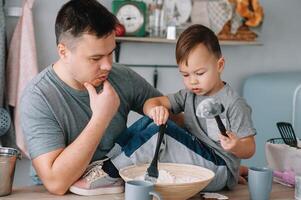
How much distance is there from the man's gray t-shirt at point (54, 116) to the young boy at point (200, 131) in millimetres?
125

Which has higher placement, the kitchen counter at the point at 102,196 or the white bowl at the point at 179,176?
the white bowl at the point at 179,176

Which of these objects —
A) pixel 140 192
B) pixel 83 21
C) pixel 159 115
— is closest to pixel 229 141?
pixel 159 115

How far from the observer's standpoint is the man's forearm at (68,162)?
155 centimetres

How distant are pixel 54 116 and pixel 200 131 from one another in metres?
0.47

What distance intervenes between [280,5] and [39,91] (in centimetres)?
286

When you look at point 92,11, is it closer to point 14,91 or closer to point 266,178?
point 266,178

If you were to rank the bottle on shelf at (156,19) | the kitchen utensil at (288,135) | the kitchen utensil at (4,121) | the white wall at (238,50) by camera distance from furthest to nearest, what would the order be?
the bottle on shelf at (156,19) → the white wall at (238,50) → the kitchen utensil at (4,121) → the kitchen utensil at (288,135)

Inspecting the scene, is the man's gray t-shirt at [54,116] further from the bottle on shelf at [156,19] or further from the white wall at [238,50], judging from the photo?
the bottle on shelf at [156,19]

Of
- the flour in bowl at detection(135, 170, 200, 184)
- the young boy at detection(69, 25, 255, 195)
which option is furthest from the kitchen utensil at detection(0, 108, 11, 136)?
the flour in bowl at detection(135, 170, 200, 184)

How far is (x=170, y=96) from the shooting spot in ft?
6.15

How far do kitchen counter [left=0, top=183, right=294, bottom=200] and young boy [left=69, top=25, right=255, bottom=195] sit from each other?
0.14 ft

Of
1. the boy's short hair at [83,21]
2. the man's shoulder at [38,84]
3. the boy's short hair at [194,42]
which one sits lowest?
the man's shoulder at [38,84]

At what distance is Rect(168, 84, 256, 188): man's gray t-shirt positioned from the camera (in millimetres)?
1632

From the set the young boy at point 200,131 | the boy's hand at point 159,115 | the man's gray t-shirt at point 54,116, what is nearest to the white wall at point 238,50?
the man's gray t-shirt at point 54,116
